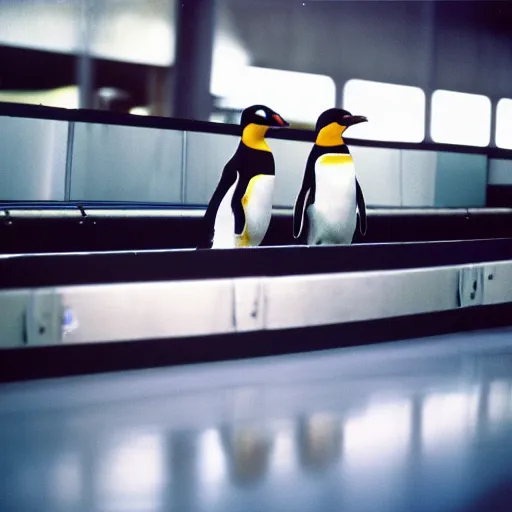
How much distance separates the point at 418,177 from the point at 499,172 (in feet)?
1.94

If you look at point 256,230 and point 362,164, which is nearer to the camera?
point 256,230

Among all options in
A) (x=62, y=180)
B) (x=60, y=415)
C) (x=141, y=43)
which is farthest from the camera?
(x=141, y=43)

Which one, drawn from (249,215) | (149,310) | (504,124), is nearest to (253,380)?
(149,310)

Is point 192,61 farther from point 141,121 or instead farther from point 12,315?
point 12,315

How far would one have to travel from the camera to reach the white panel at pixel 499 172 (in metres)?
3.28

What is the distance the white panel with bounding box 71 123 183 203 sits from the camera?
211 centimetres

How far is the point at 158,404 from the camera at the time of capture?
139 centimetres

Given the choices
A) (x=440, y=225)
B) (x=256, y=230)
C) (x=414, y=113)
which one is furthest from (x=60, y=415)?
(x=414, y=113)

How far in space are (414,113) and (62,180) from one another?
5.25 feet

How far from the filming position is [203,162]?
2326 mm

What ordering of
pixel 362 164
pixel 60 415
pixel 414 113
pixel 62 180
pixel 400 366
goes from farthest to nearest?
pixel 414 113
pixel 362 164
pixel 62 180
pixel 400 366
pixel 60 415

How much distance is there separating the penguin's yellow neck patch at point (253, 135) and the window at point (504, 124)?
1836mm

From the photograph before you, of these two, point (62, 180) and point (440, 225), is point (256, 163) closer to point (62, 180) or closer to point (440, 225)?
point (62, 180)

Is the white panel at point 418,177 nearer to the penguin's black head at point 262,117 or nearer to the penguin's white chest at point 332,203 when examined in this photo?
the penguin's white chest at point 332,203
